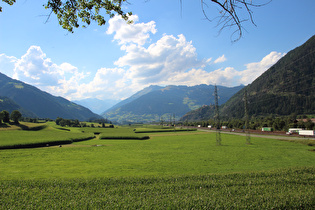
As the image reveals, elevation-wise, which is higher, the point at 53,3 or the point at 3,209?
the point at 53,3

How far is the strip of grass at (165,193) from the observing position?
9.74 metres

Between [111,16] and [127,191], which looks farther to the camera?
[127,191]

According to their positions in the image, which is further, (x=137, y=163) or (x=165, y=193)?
(x=137, y=163)

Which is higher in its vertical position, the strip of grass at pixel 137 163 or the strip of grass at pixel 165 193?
the strip of grass at pixel 165 193

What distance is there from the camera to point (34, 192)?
11.9m

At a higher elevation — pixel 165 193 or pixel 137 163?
pixel 165 193

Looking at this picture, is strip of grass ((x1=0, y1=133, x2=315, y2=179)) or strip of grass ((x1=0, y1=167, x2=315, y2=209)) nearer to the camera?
strip of grass ((x1=0, y1=167, x2=315, y2=209))

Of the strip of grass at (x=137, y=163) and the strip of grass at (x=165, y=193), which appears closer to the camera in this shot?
the strip of grass at (x=165, y=193)

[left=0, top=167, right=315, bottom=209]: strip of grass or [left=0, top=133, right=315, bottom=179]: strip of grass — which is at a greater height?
[left=0, top=167, right=315, bottom=209]: strip of grass

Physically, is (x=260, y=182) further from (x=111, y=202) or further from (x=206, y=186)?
(x=111, y=202)

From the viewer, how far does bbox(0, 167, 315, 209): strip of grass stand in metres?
9.74

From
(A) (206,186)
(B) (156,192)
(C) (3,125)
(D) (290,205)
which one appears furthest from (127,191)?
(C) (3,125)

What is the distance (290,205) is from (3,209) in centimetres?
1636

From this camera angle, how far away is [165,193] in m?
11.8
